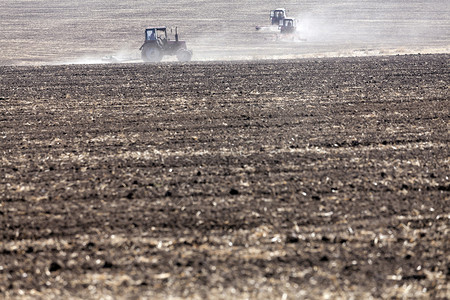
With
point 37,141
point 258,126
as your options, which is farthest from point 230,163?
point 37,141

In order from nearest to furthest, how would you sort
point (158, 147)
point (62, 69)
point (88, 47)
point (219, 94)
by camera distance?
point (158, 147) → point (219, 94) → point (62, 69) → point (88, 47)

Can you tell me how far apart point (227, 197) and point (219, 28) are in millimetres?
41783

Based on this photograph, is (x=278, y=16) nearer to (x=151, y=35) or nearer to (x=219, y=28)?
(x=219, y=28)

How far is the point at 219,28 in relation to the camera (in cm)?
4741

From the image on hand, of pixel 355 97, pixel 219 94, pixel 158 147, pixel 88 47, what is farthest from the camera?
pixel 88 47

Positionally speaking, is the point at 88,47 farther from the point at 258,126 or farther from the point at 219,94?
the point at 258,126

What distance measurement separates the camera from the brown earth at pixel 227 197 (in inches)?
215

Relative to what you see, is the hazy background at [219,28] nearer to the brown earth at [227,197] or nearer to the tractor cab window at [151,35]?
the tractor cab window at [151,35]

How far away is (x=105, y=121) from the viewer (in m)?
12.2

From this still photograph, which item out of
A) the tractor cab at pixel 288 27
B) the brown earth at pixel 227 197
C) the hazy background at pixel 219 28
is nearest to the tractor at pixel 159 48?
the hazy background at pixel 219 28

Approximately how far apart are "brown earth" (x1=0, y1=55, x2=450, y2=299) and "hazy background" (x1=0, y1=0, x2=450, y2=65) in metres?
19.7

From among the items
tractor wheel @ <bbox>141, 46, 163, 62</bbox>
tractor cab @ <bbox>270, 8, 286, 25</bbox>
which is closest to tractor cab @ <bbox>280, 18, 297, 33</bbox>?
tractor cab @ <bbox>270, 8, 286, 25</bbox>

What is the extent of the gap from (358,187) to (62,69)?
16.6 meters

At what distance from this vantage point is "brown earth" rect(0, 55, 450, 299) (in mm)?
5461
